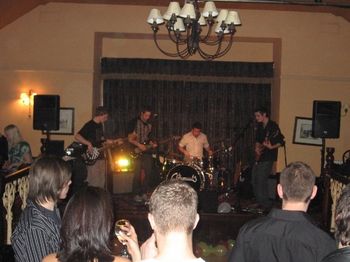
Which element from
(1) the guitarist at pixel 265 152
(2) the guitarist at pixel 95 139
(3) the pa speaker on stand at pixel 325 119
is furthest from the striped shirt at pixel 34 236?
(3) the pa speaker on stand at pixel 325 119

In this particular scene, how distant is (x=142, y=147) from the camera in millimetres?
9406

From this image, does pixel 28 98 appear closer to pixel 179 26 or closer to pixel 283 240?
pixel 179 26

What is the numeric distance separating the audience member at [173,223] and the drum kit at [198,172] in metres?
6.08

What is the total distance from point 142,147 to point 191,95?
291 centimetres

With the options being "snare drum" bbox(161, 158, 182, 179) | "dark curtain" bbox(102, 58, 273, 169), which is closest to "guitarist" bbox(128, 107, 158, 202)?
"snare drum" bbox(161, 158, 182, 179)

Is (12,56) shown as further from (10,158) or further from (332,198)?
(332,198)

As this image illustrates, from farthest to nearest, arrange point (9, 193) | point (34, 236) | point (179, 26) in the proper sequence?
1. point (179, 26)
2. point (9, 193)
3. point (34, 236)

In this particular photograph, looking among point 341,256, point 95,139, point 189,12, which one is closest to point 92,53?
point 95,139

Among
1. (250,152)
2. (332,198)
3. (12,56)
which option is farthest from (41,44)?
(332,198)

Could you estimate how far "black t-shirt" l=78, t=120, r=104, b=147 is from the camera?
27.6 ft

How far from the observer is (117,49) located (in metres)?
11.8

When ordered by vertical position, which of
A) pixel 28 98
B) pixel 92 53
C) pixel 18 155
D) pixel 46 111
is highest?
pixel 92 53

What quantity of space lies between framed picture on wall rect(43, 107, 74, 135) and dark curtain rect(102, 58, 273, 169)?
38.3 inches

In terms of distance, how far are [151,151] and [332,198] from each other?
14.5 ft
